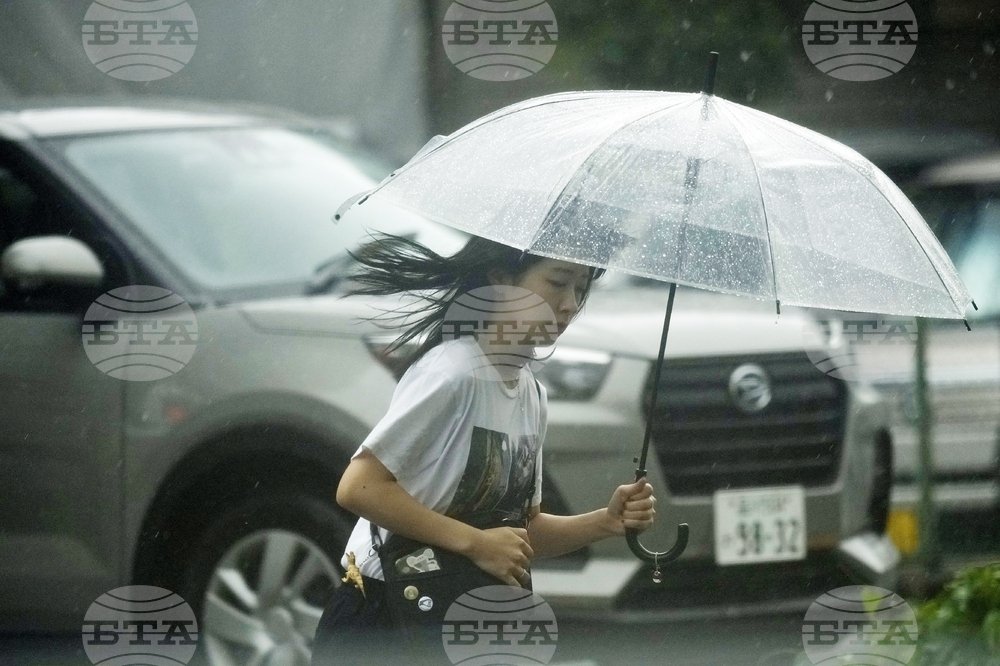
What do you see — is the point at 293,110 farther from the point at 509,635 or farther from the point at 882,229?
the point at 882,229

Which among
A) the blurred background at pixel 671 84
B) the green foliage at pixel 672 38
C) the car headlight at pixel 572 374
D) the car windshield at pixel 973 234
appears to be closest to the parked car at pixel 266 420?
the car headlight at pixel 572 374

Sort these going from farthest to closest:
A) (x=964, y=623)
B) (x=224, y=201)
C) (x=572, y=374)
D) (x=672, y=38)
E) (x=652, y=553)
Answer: (x=672, y=38) → (x=224, y=201) → (x=572, y=374) → (x=964, y=623) → (x=652, y=553)

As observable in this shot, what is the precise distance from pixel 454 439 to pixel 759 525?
1865 mm

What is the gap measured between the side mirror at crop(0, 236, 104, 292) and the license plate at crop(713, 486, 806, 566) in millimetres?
1865

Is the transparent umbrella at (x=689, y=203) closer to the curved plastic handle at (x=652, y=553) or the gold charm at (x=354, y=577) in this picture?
the curved plastic handle at (x=652, y=553)

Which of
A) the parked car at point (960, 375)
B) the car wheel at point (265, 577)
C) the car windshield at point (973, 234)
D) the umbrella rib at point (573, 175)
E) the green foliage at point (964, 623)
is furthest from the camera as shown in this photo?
the car windshield at point (973, 234)

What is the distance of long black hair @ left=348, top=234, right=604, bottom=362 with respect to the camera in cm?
259

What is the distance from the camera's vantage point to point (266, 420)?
387 cm

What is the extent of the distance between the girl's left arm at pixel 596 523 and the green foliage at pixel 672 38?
4741 millimetres

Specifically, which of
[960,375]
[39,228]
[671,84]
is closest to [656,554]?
[39,228]

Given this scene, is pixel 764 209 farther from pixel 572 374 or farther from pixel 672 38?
pixel 672 38

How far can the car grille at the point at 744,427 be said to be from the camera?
415 centimetres

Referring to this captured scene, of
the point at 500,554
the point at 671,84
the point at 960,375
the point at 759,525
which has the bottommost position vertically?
the point at 500,554

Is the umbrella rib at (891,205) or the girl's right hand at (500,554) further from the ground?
the umbrella rib at (891,205)
